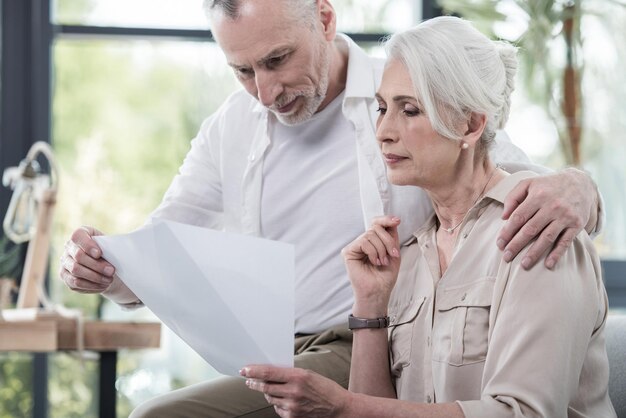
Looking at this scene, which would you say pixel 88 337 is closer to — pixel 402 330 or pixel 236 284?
pixel 402 330

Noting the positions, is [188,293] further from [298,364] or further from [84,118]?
[84,118]

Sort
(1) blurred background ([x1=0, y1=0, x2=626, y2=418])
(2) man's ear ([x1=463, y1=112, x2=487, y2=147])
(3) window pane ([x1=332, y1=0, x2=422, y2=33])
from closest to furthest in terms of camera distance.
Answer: (2) man's ear ([x1=463, y1=112, x2=487, y2=147])
(1) blurred background ([x1=0, y1=0, x2=626, y2=418])
(3) window pane ([x1=332, y1=0, x2=422, y2=33])

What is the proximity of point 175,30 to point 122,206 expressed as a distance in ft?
2.51

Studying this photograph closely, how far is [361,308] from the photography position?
6.33 ft

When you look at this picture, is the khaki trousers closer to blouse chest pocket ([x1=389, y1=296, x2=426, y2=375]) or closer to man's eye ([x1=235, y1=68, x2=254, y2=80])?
blouse chest pocket ([x1=389, y1=296, x2=426, y2=375])

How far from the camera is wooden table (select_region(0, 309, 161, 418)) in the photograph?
2918 millimetres

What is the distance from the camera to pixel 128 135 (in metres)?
4.14

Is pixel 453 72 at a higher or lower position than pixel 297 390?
higher

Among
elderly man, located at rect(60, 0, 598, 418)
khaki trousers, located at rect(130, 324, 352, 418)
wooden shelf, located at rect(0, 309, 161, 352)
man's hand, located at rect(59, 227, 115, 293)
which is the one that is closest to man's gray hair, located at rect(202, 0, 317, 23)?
elderly man, located at rect(60, 0, 598, 418)

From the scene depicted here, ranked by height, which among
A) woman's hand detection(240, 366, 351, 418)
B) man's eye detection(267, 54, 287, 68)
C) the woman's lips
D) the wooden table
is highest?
man's eye detection(267, 54, 287, 68)

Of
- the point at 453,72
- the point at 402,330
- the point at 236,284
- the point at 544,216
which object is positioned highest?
the point at 453,72

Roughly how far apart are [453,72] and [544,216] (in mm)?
323

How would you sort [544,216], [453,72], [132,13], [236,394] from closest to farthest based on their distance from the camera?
1. [544,216]
2. [453,72]
3. [236,394]
4. [132,13]

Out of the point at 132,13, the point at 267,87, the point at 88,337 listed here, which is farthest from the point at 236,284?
the point at 132,13
